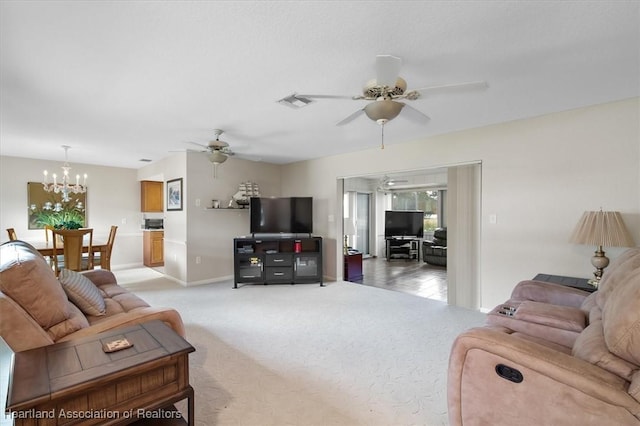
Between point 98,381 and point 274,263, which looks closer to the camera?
point 98,381

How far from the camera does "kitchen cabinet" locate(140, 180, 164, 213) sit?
22.9ft

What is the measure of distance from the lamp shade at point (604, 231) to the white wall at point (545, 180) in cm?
36

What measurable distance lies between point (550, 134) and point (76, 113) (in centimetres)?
510

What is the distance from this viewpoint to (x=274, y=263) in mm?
5188

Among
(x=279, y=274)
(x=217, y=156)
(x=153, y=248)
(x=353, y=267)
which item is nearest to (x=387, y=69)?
(x=217, y=156)

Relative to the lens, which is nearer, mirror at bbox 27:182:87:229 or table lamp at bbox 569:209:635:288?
table lamp at bbox 569:209:635:288

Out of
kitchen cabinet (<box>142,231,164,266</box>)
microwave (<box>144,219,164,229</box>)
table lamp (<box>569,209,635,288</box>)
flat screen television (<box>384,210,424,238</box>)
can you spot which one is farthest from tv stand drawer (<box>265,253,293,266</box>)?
flat screen television (<box>384,210,424,238</box>)

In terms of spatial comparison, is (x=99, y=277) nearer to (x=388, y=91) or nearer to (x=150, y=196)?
(x=388, y=91)

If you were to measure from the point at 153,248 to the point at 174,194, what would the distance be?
2.10 metres

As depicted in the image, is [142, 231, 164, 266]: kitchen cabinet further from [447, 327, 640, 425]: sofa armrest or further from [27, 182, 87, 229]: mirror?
[447, 327, 640, 425]: sofa armrest

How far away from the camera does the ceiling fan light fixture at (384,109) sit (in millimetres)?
2006

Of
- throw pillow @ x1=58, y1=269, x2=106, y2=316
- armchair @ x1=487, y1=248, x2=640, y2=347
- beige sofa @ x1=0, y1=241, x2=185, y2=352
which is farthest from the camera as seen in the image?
throw pillow @ x1=58, y1=269, x2=106, y2=316

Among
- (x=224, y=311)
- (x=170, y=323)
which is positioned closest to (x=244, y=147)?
(x=224, y=311)

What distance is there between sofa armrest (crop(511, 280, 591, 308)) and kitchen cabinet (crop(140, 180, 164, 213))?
7276 millimetres
